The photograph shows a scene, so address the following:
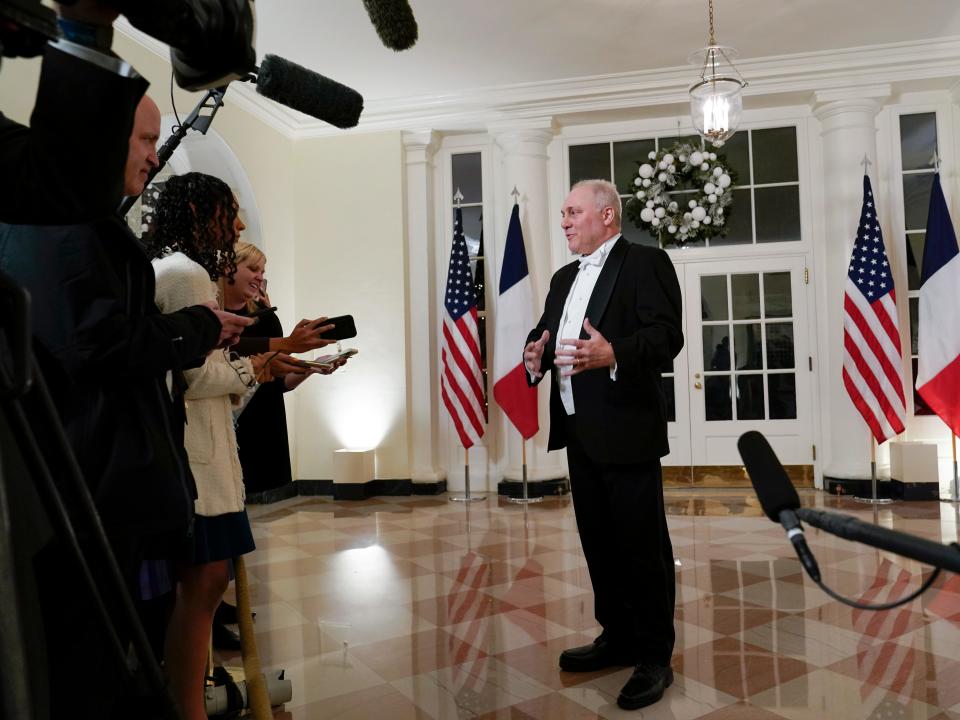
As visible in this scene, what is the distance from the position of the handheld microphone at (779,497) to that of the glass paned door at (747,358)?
6.02 metres

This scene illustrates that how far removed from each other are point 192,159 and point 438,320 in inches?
96.9

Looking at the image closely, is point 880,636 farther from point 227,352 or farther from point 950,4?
point 950,4

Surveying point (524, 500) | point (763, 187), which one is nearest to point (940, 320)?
point (763, 187)

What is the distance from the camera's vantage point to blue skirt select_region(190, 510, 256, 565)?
1631 millimetres

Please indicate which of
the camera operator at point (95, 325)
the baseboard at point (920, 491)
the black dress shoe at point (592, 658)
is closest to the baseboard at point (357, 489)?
the baseboard at point (920, 491)

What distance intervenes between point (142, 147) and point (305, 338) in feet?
2.22

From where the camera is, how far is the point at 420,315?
22.6 feet

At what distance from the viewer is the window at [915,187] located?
20.7 ft

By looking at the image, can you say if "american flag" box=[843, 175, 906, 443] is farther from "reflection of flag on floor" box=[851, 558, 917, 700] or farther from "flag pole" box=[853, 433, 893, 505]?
"reflection of flag on floor" box=[851, 558, 917, 700]

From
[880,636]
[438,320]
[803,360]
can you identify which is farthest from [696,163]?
[880,636]

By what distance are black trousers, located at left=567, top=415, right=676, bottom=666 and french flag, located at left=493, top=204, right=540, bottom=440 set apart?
377 cm

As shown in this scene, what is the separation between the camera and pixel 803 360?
6.50 m

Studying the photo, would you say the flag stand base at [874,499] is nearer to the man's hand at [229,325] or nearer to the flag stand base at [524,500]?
the flag stand base at [524,500]

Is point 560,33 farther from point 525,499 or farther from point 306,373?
point 306,373
